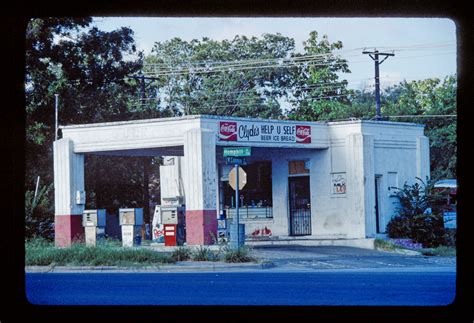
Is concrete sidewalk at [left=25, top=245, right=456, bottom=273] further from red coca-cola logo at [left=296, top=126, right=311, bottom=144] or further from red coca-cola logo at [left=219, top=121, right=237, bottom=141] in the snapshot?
red coca-cola logo at [left=296, top=126, right=311, bottom=144]

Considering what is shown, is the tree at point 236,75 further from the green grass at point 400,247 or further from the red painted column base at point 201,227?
the green grass at point 400,247

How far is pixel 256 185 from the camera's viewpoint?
20.0 m

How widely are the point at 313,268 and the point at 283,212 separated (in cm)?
582

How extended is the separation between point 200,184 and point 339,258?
9.60 ft

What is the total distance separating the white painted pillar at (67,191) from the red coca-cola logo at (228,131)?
259 cm

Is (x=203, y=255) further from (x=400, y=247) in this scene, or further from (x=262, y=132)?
(x=400, y=247)

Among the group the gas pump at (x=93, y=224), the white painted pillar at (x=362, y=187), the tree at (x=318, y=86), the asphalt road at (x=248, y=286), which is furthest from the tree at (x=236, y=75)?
the asphalt road at (x=248, y=286)

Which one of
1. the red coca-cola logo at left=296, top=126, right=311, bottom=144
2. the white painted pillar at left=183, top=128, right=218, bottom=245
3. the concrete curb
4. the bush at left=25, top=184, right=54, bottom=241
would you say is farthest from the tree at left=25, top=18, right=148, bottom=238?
the red coca-cola logo at left=296, top=126, right=311, bottom=144

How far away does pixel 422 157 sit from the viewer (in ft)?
60.7

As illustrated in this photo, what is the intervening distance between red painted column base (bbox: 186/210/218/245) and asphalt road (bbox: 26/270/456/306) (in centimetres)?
325

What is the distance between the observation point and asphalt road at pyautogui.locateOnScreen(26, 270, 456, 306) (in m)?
7.94

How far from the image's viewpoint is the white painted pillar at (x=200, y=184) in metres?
16.6
